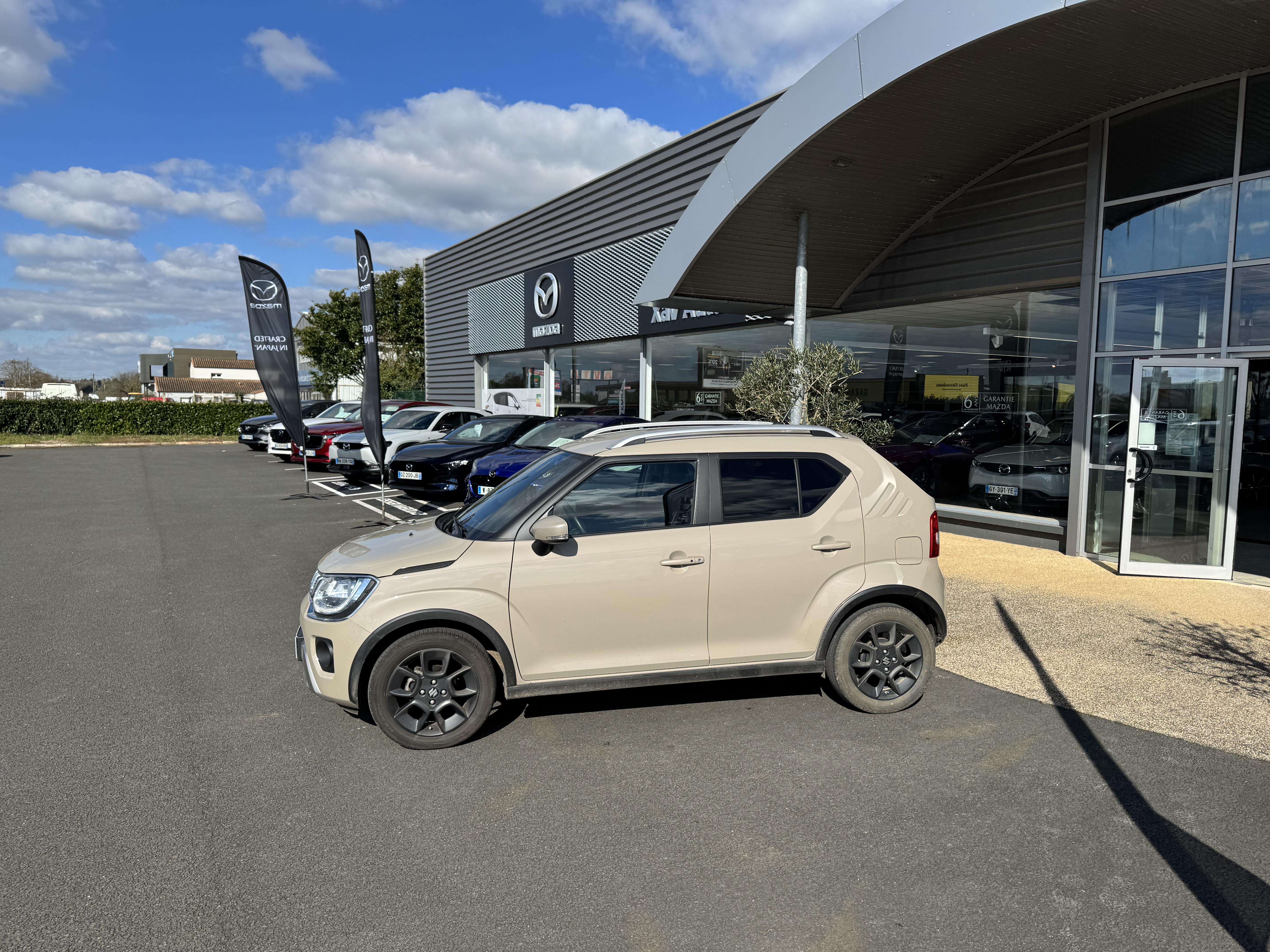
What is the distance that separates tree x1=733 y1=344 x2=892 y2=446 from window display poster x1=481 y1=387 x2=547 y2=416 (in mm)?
12010

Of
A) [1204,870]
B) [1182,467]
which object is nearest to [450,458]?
[1182,467]

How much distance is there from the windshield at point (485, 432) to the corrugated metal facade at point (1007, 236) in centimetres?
659

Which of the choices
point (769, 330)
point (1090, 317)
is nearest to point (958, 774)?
point (1090, 317)

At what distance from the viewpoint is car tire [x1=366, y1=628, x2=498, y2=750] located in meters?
4.25

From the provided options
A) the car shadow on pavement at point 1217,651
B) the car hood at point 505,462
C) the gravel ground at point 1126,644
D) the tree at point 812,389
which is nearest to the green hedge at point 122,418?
the car hood at point 505,462

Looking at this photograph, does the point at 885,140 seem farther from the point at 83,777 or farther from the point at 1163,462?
the point at 83,777

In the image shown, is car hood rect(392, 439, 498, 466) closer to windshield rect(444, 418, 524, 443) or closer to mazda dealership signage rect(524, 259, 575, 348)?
windshield rect(444, 418, 524, 443)

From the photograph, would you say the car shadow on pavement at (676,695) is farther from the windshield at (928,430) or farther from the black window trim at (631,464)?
the windshield at (928,430)

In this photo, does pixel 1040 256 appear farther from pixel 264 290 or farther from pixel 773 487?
pixel 264 290

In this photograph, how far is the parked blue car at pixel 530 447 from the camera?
37.0 ft

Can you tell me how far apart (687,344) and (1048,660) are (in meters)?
11.1

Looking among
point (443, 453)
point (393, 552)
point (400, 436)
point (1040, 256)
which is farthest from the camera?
point (400, 436)

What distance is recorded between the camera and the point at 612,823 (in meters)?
3.62

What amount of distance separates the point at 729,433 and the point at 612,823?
2.27 meters
